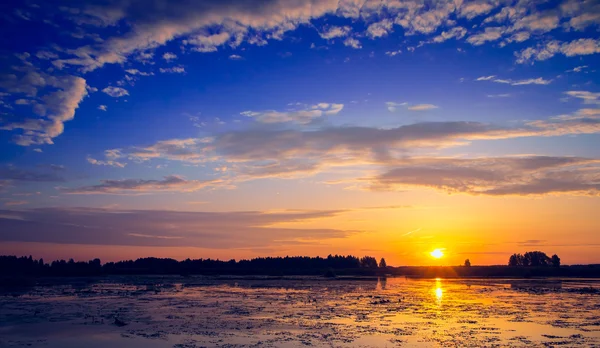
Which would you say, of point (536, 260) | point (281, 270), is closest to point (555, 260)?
point (536, 260)

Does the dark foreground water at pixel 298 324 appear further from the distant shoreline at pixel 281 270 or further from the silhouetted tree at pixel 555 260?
the silhouetted tree at pixel 555 260

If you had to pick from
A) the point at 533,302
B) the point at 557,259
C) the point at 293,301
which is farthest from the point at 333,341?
the point at 557,259

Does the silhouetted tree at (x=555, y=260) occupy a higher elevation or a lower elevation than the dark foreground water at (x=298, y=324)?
higher

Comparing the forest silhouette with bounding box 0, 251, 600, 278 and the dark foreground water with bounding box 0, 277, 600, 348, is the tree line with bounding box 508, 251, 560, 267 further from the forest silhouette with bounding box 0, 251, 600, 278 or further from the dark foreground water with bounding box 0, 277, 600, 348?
the dark foreground water with bounding box 0, 277, 600, 348

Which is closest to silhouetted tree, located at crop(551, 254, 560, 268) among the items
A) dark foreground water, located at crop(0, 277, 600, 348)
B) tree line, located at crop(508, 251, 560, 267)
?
tree line, located at crop(508, 251, 560, 267)

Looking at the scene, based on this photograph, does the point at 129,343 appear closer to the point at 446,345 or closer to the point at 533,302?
the point at 446,345

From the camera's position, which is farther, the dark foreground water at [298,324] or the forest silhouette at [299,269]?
the forest silhouette at [299,269]

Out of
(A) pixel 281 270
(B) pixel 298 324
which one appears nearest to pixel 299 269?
(A) pixel 281 270

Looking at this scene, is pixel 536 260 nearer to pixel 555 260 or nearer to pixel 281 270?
pixel 555 260

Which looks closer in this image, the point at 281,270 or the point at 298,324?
the point at 298,324

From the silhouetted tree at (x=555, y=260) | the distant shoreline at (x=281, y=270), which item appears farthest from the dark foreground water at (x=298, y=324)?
the silhouetted tree at (x=555, y=260)

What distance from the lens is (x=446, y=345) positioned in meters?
20.6

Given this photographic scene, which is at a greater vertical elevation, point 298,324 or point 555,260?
point 555,260

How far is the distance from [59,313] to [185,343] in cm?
1580
